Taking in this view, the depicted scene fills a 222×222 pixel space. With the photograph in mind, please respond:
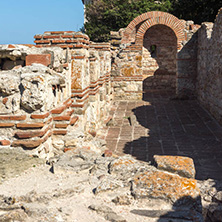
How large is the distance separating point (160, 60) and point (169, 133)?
8.03 m

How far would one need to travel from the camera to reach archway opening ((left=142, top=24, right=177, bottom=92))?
46.9 ft

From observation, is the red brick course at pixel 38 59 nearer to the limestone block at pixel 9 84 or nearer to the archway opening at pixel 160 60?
the limestone block at pixel 9 84

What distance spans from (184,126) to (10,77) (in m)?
5.42

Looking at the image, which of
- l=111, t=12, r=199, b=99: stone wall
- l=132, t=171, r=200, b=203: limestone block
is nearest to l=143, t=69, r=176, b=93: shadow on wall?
l=111, t=12, r=199, b=99: stone wall

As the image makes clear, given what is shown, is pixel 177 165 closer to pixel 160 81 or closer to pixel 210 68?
pixel 210 68

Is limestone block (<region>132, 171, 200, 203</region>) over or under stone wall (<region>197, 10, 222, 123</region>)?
under

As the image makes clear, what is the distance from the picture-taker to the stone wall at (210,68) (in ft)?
26.0

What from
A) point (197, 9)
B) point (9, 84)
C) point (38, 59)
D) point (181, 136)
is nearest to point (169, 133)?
point (181, 136)

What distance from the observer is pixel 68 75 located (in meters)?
4.66

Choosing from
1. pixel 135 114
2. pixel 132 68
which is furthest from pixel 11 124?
pixel 132 68

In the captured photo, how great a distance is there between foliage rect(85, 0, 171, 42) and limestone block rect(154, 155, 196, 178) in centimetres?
1490

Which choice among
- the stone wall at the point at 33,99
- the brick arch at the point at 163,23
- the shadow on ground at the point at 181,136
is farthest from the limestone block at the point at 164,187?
the brick arch at the point at 163,23

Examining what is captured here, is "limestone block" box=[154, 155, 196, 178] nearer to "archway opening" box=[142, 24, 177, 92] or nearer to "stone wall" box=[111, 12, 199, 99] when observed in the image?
"stone wall" box=[111, 12, 199, 99]

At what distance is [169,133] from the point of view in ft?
23.3
